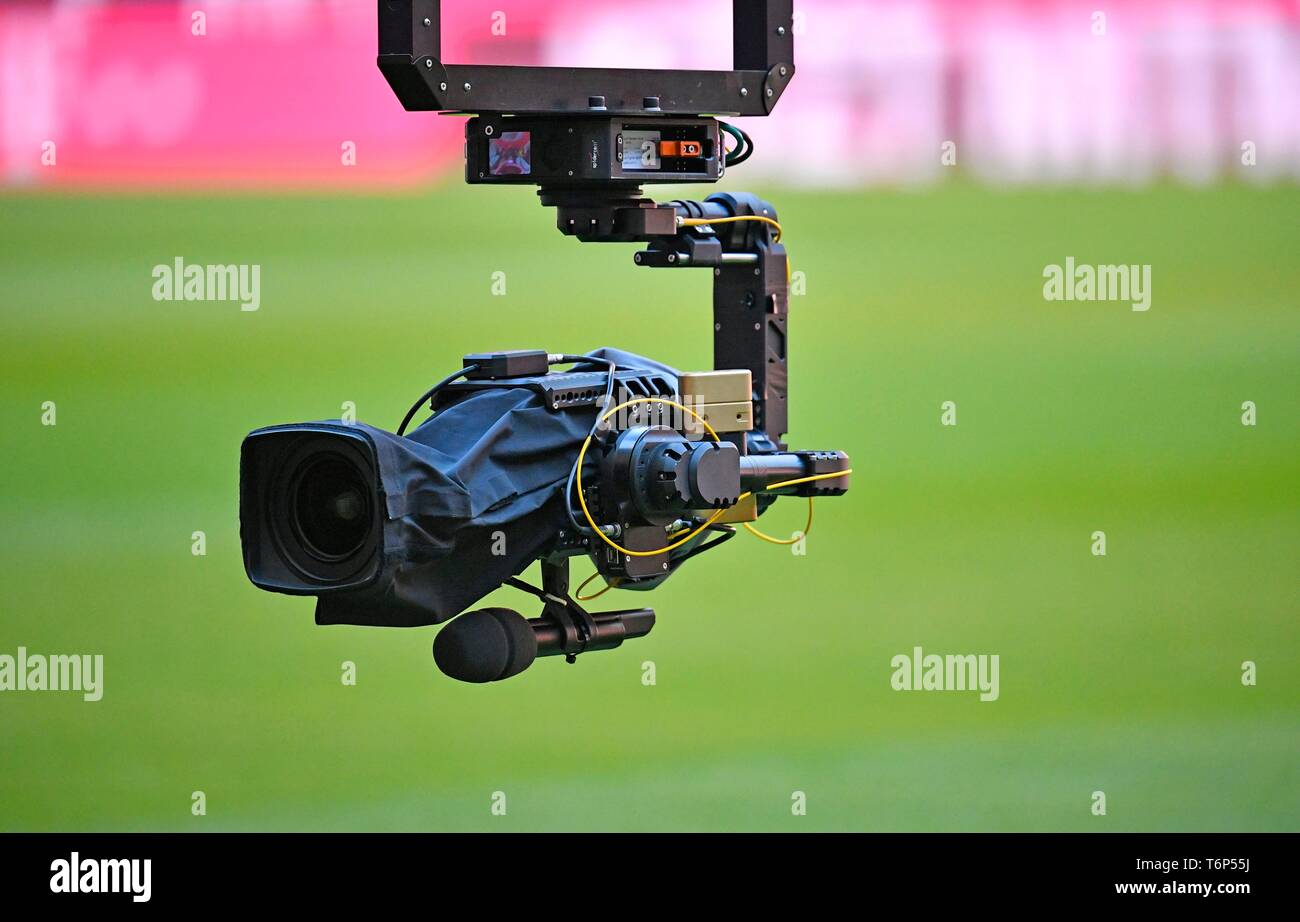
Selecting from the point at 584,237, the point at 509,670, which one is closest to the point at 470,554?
the point at 509,670

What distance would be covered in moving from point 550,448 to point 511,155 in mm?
916

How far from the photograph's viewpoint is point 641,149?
765cm

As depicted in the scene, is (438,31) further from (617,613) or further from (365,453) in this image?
(617,613)

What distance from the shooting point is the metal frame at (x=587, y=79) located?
23.8 ft

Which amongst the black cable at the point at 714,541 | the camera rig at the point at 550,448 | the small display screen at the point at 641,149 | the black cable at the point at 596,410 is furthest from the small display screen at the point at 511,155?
the black cable at the point at 714,541

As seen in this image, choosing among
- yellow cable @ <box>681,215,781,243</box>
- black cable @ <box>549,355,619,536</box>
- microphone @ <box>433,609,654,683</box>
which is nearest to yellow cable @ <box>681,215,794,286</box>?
yellow cable @ <box>681,215,781,243</box>

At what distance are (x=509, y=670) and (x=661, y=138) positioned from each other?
5.61ft

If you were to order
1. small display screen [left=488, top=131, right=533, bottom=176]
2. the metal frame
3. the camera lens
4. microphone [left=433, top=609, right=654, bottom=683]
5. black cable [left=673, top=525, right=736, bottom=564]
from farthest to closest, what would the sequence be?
black cable [left=673, top=525, right=736, bottom=564] → small display screen [left=488, top=131, right=533, bottom=176] → microphone [left=433, top=609, right=654, bottom=683] → the metal frame → the camera lens

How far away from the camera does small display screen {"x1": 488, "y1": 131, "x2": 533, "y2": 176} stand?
7.56 metres

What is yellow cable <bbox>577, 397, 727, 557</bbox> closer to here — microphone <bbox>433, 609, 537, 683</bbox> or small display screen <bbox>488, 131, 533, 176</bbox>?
microphone <bbox>433, 609, 537, 683</bbox>

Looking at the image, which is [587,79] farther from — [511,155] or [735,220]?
[735,220]

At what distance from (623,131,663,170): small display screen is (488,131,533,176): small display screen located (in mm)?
295

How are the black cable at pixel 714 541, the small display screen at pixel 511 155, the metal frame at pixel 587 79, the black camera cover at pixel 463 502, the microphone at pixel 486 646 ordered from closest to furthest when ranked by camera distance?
the black camera cover at pixel 463 502, the metal frame at pixel 587 79, the microphone at pixel 486 646, the small display screen at pixel 511 155, the black cable at pixel 714 541

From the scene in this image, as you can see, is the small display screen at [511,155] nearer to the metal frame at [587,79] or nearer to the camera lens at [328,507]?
the metal frame at [587,79]
